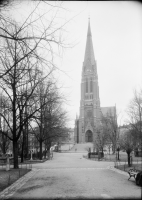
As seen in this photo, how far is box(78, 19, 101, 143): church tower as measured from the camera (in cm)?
7775

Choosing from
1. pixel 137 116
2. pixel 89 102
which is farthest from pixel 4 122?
pixel 89 102

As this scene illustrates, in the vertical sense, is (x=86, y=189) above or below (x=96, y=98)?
below

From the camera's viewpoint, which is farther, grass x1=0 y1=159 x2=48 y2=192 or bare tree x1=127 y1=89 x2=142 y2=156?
bare tree x1=127 y1=89 x2=142 y2=156

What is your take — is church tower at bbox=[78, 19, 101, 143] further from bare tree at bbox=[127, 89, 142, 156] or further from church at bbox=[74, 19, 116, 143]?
bare tree at bbox=[127, 89, 142, 156]

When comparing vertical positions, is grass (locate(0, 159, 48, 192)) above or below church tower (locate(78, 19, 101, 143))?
below

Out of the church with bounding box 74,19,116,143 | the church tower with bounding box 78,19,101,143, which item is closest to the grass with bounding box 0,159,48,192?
the church tower with bounding box 78,19,101,143

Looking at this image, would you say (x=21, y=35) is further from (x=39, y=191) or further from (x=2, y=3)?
(x=39, y=191)

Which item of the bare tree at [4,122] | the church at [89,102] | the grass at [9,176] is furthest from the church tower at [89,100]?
the grass at [9,176]

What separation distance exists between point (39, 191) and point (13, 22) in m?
6.29

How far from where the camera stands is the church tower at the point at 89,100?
77750mm

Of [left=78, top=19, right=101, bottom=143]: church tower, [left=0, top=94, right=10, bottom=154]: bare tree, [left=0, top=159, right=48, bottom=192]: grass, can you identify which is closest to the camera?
[left=0, top=159, right=48, bottom=192]: grass

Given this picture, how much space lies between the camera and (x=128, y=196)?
7.61 meters

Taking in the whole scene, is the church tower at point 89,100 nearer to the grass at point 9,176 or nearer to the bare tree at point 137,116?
the bare tree at point 137,116

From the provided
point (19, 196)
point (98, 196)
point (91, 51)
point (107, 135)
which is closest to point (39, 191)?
point (19, 196)
